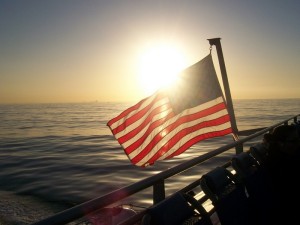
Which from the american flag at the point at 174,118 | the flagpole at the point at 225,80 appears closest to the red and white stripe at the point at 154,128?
the american flag at the point at 174,118

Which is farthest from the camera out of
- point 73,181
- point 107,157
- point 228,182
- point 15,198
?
point 107,157

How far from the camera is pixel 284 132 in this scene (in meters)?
3.89

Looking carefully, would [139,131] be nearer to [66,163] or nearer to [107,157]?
[66,163]

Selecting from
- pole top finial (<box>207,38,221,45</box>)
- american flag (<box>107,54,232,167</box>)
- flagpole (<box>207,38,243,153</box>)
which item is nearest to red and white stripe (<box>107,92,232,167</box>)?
american flag (<box>107,54,232,167</box>)

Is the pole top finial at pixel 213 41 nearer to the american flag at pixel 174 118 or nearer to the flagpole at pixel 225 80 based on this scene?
the flagpole at pixel 225 80

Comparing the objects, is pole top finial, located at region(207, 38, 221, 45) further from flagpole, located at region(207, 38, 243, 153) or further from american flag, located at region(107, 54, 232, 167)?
american flag, located at region(107, 54, 232, 167)

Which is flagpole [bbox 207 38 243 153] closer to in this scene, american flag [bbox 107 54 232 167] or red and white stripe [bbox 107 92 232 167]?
american flag [bbox 107 54 232 167]

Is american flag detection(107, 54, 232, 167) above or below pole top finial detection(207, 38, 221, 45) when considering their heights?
below

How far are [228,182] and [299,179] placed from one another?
159cm

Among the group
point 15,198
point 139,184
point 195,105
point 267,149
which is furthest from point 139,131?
point 15,198

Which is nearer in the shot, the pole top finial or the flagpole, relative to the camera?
the flagpole

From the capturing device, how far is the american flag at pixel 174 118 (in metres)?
Answer: 5.05

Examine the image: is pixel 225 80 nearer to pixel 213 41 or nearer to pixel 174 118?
pixel 213 41

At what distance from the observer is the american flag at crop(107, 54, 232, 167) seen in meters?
5.05
